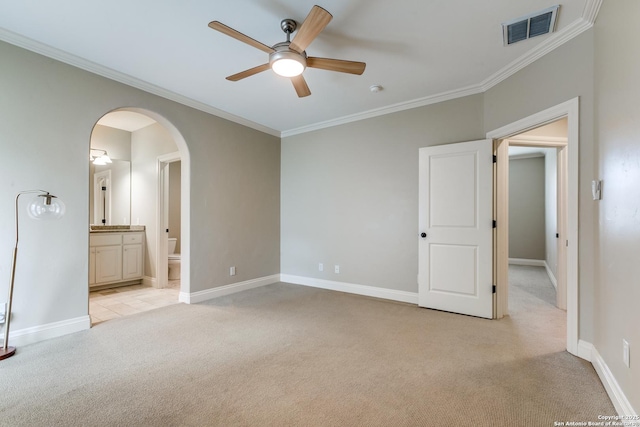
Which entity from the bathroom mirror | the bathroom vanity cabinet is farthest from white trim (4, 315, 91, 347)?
the bathroom mirror

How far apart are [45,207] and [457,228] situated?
4036mm

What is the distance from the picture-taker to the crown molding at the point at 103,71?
2.46m

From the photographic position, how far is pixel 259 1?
203 centimetres

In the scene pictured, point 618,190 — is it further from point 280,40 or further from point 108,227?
point 108,227

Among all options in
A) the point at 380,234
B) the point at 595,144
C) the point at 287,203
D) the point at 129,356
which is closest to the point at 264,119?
the point at 287,203

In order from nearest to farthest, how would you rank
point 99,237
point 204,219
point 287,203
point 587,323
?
point 587,323 < point 204,219 < point 99,237 < point 287,203

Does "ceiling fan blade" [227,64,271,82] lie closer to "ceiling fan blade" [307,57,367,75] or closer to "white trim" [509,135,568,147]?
"ceiling fan blade" [307,57,367,75]

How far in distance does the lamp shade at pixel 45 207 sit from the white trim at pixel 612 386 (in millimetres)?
4105

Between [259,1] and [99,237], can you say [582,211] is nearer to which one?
[259,1]

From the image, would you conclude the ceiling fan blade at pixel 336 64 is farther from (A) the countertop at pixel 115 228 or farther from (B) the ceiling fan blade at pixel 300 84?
(A) the countertop at pixel 115 228

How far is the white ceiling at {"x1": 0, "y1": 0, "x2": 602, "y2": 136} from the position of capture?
211 centimetres

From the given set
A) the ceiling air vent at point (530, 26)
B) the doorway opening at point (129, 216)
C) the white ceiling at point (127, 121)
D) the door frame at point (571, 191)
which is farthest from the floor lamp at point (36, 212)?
the door frame at point (571, 191)

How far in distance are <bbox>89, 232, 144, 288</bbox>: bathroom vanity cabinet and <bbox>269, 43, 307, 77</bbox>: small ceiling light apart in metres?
3.91

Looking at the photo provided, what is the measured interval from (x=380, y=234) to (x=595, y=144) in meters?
2.43
